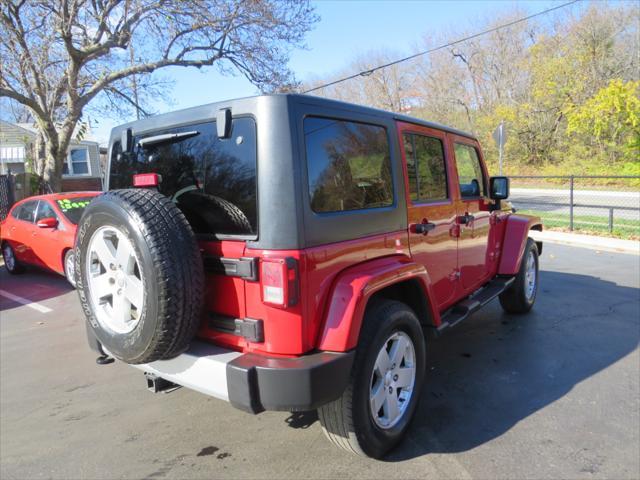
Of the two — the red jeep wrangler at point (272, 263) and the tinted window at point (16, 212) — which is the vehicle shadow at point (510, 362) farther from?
the tinted window at point (16, 212)

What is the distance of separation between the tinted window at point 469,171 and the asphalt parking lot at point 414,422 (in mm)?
1507

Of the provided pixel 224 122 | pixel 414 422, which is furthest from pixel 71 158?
pixel 414 422

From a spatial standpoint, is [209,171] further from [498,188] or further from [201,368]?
[498,188]

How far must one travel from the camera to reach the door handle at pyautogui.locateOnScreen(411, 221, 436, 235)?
10.3 ft

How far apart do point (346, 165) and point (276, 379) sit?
126 centimetres

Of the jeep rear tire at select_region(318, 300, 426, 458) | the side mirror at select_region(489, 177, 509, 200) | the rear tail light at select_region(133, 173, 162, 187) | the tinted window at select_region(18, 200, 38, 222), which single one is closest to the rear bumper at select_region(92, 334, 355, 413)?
the jeep rear tire at select_region(318, 300, 426, 458)

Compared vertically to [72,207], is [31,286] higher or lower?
lower

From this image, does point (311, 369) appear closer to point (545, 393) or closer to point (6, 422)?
point (545, 393)

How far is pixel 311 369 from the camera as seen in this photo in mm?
2158

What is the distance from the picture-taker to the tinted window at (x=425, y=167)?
3.23m

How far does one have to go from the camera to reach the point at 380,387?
2.66 m

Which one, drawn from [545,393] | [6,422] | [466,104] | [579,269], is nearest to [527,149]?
[466,104]

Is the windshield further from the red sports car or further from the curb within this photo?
the curb

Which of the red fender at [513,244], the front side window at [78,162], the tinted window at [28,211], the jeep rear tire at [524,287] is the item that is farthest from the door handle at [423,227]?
the front side window at [78,162]
